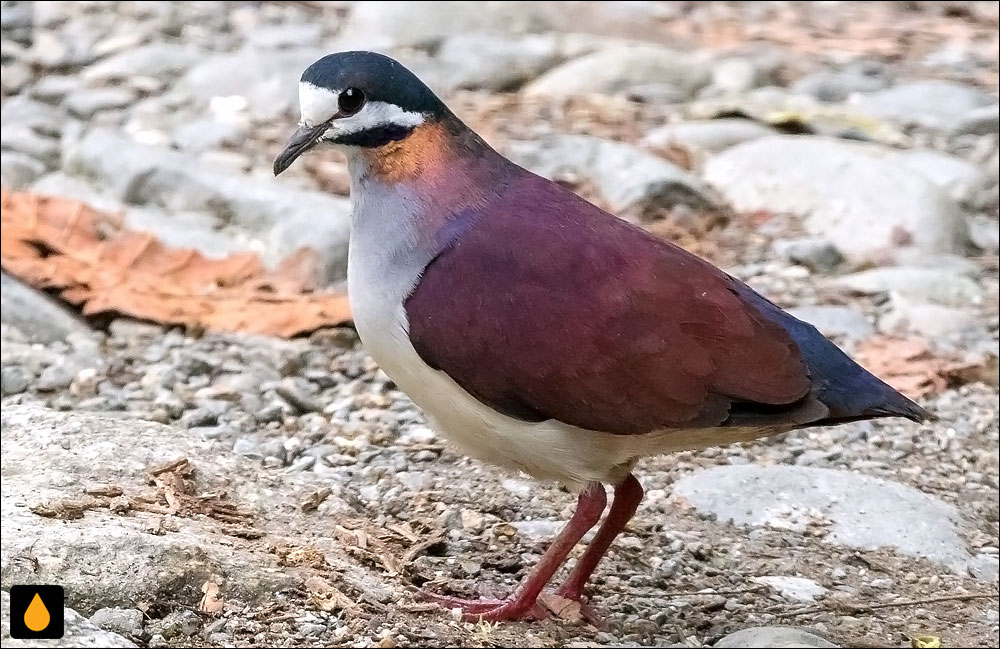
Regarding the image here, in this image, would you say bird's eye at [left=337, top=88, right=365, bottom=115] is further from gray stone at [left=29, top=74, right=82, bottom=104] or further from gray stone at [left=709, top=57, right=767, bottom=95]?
gray stone at [left=709, top=57, right=767, bottom=95]

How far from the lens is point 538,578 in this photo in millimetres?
3398

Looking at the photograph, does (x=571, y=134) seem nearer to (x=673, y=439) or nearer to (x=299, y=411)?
(x=299, y=411)

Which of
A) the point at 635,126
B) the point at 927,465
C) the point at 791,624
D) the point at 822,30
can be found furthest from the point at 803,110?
the point at 791,624

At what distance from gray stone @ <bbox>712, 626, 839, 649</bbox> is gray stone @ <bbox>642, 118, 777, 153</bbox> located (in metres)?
4.62

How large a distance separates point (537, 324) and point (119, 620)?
1140mm

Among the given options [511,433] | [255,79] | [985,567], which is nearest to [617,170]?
[255,79]

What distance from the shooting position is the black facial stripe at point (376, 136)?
3.34 metres

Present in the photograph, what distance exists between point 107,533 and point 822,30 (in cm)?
904

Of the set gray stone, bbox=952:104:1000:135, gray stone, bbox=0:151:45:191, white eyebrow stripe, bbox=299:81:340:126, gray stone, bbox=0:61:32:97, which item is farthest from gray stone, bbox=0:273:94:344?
gray stone, bbox=952:104:1000:135

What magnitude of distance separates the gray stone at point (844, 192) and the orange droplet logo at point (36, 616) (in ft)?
15.2

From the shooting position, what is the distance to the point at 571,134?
7793 mm

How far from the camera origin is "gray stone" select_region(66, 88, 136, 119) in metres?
7.92

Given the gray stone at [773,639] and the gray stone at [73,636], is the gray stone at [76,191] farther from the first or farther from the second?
the gray stone at [773,639]

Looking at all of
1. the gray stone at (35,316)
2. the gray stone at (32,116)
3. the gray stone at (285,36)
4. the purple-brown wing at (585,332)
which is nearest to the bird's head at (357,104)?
the purple-brown wing at (585,332)
